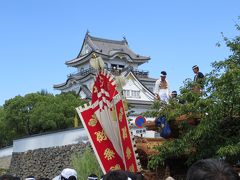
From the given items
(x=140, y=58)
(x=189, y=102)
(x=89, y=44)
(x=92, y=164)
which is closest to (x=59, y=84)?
(x=89, y=44)

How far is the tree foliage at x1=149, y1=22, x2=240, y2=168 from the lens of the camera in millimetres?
7094

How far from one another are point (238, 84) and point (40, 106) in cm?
2287

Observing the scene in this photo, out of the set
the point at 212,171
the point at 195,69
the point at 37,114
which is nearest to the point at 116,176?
the point at 212,171

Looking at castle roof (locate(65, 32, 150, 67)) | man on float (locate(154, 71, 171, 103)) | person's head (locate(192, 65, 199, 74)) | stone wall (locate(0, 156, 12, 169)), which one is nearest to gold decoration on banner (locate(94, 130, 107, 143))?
man on float (locate(154, 71, 171, 103))

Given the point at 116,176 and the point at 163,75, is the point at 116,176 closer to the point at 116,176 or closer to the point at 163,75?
the point at 116,176

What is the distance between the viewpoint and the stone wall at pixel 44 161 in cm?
2319

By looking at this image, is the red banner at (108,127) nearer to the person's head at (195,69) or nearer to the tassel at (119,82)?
the tassel at (119,82)

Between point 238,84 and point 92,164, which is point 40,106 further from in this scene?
point 238,84

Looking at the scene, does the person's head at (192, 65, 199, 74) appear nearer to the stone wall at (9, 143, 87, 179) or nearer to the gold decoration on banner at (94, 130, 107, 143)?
the gold decoration on banner at (94, 130, 107, 143)

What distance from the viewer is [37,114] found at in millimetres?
28266

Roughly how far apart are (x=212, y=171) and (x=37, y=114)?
88.7 ft

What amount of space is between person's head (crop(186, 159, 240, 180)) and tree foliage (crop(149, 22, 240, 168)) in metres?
4.98

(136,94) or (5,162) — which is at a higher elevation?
(136,94)

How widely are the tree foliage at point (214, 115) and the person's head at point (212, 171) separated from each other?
498 cm
